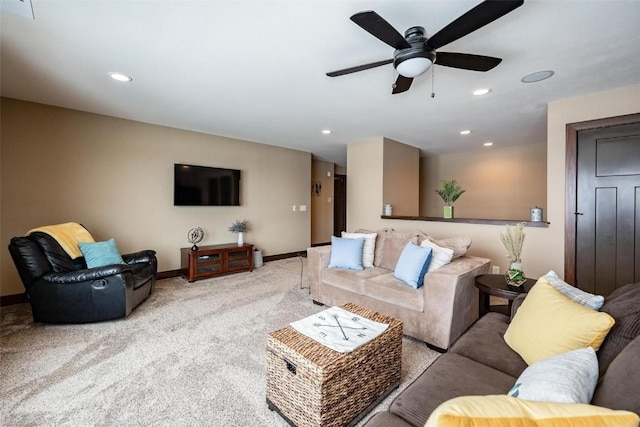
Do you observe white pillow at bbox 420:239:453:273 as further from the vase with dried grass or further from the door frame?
the door frame

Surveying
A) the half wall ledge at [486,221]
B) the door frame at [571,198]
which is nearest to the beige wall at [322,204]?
the half wall ledge at [486,221]

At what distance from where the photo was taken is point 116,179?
13.0 ft

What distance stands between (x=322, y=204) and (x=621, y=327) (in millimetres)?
6284

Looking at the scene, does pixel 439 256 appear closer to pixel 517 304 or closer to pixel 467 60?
pixel 517 304

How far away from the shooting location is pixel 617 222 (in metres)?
2.84

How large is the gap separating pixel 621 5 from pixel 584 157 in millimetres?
1848

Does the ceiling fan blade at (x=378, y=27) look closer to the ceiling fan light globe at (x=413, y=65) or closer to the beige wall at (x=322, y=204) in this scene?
the ceiling fan light globe at (x=413, y=65)

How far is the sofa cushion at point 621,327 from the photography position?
3.51 feet

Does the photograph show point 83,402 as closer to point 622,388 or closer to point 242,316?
point 242,316

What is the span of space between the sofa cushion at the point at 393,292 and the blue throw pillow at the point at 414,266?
0.20 ft

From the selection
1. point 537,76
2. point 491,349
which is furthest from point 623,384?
point 537,76

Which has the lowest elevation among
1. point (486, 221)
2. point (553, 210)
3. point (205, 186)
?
point (486, 221)

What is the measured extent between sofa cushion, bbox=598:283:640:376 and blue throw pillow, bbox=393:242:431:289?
4.36ft

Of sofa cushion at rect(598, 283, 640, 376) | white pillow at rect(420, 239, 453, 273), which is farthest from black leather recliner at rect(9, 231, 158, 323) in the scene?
sofa cushion at rect(598, 283, 640, 376)
